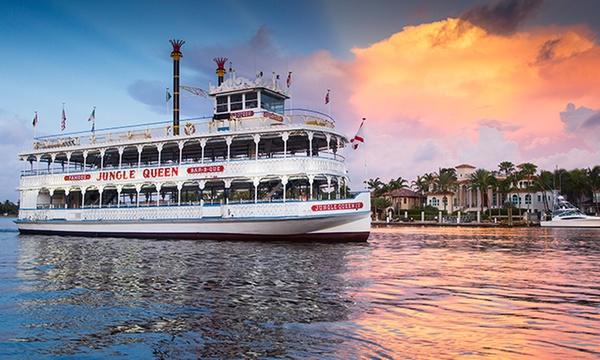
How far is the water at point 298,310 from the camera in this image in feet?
24.6

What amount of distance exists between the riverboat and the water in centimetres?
894

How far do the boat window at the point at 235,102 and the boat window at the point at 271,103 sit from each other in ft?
5.44

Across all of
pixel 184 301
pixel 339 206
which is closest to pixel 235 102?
pixel 339 206

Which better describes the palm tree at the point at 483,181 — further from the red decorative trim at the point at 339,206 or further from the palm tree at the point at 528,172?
the red decorative trim at the point at 339,206

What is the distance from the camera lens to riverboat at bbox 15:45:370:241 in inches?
1085

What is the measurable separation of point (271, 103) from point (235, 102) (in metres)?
2.39

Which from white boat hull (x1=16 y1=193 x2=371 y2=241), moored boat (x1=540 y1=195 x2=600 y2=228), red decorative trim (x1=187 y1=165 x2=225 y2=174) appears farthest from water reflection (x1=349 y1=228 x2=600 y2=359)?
moored boat (x1=540 y1=195 x2=600 y2=228)

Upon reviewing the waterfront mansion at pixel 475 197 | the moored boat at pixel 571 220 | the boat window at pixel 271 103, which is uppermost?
the boat window at pixel 271 103

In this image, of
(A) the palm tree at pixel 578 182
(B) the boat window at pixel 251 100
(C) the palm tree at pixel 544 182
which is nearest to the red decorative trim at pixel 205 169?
(B) the boat window at pixel 251 100

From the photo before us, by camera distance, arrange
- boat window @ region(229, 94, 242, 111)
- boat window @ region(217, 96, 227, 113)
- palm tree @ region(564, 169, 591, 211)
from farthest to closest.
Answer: palm tree @ region(564, 169, 591, 211)
boat window @ region(217, 96, 227, 113)
boat window @ region(229, 94, 242, 111)

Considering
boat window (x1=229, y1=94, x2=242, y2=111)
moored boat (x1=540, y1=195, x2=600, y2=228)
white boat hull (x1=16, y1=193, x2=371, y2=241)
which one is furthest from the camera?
moored boat (x1=540, y1=195, x2=600, y2=228)

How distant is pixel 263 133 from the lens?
29125 millimetres

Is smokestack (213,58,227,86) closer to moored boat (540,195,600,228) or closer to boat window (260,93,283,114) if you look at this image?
boat window (260,93,283,114)

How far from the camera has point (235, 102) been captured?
32.5m
